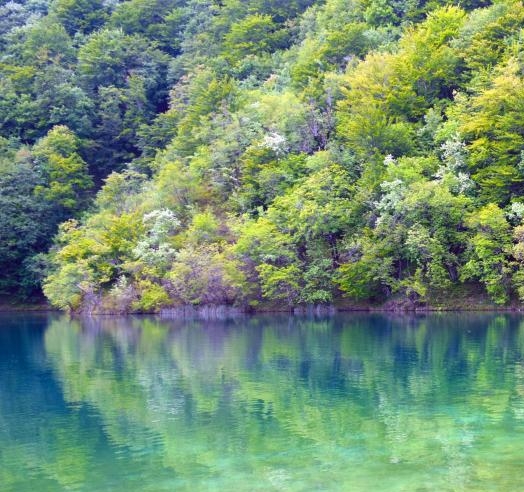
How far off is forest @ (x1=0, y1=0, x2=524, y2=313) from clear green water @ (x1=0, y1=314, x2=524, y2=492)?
13023mm

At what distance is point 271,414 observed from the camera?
16.0 m

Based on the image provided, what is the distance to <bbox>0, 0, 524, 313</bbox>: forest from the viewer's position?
4247cm

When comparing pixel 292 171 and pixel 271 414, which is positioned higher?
pixel 292 171

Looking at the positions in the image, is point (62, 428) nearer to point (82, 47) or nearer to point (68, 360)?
point (68, 360)

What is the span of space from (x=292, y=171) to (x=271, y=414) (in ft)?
113

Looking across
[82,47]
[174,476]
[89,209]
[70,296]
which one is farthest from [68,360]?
[82,47]

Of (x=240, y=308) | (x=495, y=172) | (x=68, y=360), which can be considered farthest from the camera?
(x=240, y=308)

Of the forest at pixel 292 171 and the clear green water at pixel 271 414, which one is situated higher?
the forest at pixel 292 171

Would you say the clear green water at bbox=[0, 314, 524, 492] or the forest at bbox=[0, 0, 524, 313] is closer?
the clear green water at bbox=[0, 314, 524, 492]

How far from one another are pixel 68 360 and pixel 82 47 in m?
56.7

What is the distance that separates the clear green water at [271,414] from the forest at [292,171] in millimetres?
13023

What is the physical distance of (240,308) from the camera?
47.0 metres

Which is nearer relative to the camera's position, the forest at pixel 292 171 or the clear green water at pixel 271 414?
the clear green water at pixel 271 414

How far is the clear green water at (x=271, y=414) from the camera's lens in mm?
11469
